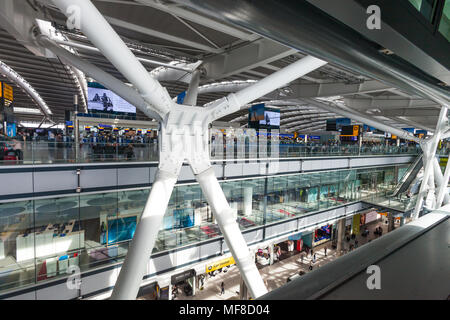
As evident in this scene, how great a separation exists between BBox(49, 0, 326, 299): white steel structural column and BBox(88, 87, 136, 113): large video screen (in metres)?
9.35

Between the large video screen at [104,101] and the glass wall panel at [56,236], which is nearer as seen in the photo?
the glass wall panel at [56,236]

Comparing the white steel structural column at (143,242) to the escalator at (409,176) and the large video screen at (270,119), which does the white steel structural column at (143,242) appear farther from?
the escalator at (409,176)

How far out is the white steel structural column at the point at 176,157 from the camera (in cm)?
541

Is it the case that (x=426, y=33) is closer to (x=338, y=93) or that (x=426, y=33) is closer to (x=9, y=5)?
(x=9, y=5)

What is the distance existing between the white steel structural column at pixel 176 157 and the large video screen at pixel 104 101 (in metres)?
9.35

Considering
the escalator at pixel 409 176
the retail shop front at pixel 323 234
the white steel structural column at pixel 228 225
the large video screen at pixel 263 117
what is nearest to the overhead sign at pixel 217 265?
the white steel structural column at pixel 228 225

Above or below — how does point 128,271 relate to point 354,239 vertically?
above

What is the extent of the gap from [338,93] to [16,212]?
1727 centimetres

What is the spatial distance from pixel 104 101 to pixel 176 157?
981cm

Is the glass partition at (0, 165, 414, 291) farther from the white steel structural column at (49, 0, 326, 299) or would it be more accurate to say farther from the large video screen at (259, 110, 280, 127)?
the large video screen at (259, 110, 280, 127)

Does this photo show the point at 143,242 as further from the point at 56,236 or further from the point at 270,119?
the point at 270,119

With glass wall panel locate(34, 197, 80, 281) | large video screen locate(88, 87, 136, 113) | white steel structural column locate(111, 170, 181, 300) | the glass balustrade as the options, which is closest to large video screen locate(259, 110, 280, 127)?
the glass balustrade
